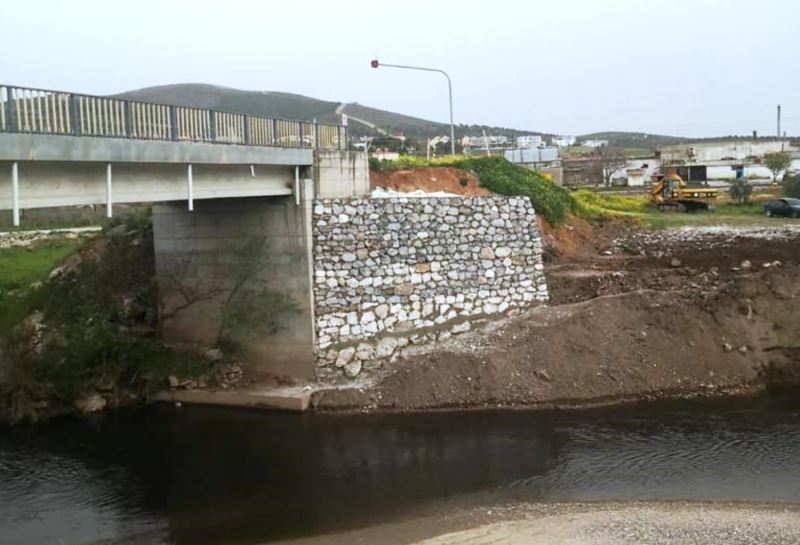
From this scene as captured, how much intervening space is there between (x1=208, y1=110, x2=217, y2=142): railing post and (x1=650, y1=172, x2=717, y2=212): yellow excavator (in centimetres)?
3258

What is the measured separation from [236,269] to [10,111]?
10.1 m

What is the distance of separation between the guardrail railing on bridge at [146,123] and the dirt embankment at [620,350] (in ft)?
23.2

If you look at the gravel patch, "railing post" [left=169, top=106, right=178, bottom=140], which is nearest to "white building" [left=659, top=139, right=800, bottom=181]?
"railing post" [left=169, top=106, right=178, bottom=140]

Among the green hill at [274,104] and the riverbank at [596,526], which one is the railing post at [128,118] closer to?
the riverbank at [596,526]

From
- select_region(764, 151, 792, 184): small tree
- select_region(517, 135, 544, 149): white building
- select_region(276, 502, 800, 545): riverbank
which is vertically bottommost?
select_region(276, 502, 800, 545): riverbank

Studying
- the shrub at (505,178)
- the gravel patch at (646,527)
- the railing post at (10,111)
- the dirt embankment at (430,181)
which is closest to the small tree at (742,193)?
the shrub at (505,178)

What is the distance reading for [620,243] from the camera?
3409 cm

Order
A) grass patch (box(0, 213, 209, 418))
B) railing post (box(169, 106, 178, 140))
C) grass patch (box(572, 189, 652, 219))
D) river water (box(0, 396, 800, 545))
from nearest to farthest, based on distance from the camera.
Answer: river water (box(0, 396, 800, 545))
railing post (box(169, 106, 178, 140))
grass patch (box(0, 213, 209, 418))
grass patch (box(572, 189, 652, 219))

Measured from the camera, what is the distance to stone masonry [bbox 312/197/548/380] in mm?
23172

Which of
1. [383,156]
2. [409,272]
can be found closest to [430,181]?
[383,156]

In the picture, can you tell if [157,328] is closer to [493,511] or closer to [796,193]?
[493,511]

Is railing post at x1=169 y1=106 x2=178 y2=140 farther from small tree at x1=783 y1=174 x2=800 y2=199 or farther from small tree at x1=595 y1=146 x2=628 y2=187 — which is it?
small tree at x1=595 y1=146 x2=628 y2=187

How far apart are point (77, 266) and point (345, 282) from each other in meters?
9.61

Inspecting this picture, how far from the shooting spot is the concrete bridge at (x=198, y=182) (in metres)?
14.9
